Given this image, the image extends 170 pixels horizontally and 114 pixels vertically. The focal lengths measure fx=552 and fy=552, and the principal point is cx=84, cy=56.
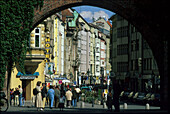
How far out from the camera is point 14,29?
32.4 meters

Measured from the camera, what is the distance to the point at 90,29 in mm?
166250

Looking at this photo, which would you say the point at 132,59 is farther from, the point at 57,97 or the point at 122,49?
the point at 57,97

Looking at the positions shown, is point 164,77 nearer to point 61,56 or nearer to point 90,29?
point 61,56

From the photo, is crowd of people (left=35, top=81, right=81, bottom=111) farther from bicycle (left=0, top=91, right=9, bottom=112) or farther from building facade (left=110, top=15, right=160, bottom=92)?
building facade (left=110, top=15, right=160, bottom=92)

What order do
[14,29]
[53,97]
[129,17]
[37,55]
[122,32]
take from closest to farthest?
[129,17], [14,29], [53,97], [37,55], [122,32]

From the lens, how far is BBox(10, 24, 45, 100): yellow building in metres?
56.1

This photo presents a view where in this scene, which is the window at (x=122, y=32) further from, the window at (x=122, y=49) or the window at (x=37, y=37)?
the window at (x=37, y=37)

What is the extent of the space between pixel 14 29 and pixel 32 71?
27.6 metres

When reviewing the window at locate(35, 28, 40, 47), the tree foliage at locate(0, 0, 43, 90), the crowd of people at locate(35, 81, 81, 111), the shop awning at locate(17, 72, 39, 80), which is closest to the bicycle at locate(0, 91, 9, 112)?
the tree foliage at locate(0, 0, 43, 90)

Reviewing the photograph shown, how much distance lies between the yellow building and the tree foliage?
22.6 metres

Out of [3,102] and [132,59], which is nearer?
[3,102]

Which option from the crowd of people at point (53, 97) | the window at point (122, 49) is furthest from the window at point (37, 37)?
the window at point (122, 49)

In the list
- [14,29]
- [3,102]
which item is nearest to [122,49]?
[3,102]

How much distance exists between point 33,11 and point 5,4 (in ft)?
6.12
